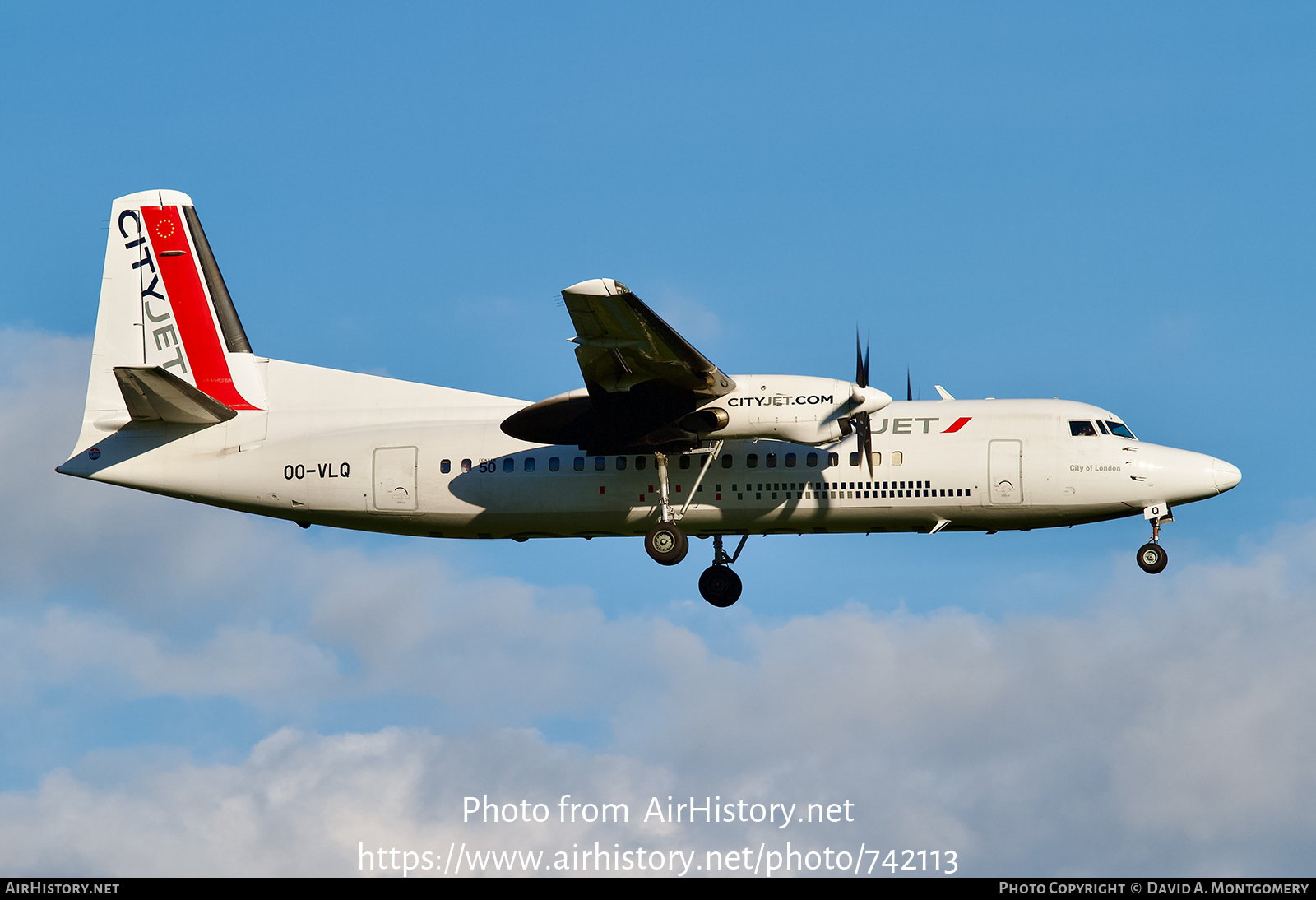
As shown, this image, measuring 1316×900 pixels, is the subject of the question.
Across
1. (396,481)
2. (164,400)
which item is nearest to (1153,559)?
(396,481)

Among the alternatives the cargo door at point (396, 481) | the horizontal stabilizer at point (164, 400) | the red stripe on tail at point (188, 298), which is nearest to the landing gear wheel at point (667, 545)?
the cargo door at point (396, 481)

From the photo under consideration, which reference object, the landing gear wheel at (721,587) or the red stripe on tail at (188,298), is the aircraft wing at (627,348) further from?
the red stripe on tail at (188,298)

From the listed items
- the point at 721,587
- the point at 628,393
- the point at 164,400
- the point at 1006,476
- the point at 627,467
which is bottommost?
the point at 721,587

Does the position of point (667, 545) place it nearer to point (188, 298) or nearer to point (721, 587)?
point (721, 587)

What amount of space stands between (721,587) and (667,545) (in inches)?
106

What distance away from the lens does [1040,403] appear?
967 inches

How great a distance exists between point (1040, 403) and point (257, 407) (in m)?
13.1

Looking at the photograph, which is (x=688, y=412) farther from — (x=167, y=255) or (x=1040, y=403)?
(x=167, y=255)

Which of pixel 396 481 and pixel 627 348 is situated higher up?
pixel 627 348

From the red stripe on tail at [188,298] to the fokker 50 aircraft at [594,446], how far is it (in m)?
0.03

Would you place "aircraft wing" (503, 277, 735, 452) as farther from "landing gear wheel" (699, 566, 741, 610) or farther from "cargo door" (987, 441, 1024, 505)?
"cargo door" (987, 441, 1024, 505)

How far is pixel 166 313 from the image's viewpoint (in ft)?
90.0
